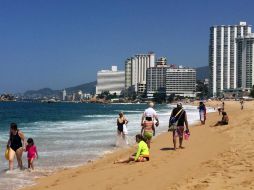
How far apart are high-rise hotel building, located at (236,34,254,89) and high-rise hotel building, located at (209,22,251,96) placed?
2330mm

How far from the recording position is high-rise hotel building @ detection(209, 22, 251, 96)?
172000 mm

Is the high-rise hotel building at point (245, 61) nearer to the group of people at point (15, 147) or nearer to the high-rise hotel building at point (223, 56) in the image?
the high-rise hotel building at point (223, 56)

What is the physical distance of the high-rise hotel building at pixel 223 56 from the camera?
172 m

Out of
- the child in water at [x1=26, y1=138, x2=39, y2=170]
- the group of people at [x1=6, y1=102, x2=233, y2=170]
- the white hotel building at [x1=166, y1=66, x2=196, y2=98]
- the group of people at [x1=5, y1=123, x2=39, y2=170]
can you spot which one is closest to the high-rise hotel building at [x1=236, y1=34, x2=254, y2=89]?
the white hotel building at [x1=166, y1=66, x2=196, y2=98]

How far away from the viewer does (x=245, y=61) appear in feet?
550

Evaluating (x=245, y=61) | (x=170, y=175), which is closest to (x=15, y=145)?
(x=170, y=175)

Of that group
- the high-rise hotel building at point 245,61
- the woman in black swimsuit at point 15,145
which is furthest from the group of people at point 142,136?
the high-rise hotel building at point 245,61

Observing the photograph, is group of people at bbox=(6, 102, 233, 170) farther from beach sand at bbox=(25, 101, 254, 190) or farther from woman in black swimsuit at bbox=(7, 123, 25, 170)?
beach sand at bbox=(25, 101, 254, 190)

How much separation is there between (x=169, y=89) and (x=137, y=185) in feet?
609

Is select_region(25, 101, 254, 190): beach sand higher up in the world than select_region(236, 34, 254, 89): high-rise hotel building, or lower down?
lower down

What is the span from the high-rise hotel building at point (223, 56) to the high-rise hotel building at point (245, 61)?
233cm

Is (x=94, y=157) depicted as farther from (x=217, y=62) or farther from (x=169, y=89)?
(x=169, y=89)

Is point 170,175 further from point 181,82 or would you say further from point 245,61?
point 181,82

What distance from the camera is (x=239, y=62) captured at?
169m
